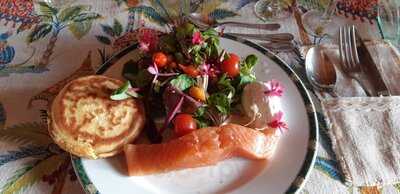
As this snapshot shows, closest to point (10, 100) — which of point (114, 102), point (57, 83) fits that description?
point (57, 83)

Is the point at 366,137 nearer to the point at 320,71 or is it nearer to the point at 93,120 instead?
the point at 320,71

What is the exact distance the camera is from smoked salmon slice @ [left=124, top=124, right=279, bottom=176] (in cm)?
80

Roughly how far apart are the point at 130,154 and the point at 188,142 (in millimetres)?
125

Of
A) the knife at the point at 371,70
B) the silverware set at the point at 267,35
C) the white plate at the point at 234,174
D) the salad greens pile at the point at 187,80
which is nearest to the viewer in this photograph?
the white plate at the point at 234,174

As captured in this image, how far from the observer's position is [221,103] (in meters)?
0.90

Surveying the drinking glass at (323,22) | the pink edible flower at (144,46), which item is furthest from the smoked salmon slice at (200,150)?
the drinking glass at (323,22)

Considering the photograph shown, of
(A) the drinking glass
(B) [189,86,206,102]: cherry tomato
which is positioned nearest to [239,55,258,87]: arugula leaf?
(B) [189,86,206,102]: cherry tomato

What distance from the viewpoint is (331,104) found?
99 centimetres

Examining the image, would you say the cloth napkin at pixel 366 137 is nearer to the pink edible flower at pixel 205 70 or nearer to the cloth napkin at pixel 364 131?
the cloth napkin at pixel 364 131

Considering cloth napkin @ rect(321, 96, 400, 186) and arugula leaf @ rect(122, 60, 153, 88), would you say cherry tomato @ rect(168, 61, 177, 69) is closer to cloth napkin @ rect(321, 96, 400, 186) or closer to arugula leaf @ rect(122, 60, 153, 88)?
arugula leaf @ rect(122, 60, 153, 88)

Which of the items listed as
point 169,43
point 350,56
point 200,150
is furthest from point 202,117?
point 350,56

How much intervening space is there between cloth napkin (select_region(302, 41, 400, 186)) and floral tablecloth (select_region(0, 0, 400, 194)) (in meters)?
0.03

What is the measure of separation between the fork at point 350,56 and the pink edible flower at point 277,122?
1.00ft

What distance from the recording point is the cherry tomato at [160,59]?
3.05ft
